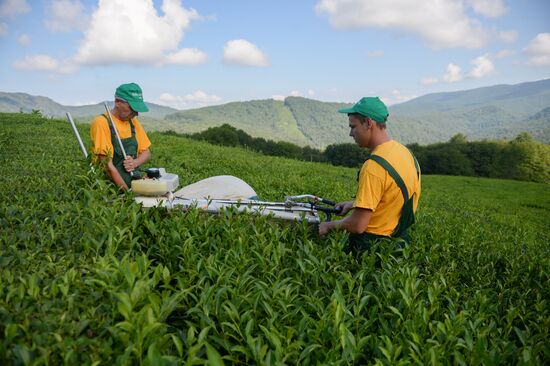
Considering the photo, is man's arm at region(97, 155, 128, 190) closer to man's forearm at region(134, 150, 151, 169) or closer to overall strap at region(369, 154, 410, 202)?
man's forearm at region(134, 150, 151, 169)

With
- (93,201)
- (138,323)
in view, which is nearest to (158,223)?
(93,201)

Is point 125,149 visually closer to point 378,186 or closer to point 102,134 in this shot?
point 102,134

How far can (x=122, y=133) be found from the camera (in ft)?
20.1

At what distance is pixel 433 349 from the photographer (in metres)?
2.42

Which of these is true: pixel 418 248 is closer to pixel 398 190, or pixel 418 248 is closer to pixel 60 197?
pixel 398 190

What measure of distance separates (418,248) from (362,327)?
2090 mm

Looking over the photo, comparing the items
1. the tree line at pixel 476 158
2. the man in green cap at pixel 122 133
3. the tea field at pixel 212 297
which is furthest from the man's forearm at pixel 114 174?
the tree line at pixel 476 158

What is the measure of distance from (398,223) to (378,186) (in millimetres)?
605

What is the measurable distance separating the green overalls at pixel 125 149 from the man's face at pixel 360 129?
3.18 m

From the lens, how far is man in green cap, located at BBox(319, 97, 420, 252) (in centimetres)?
430

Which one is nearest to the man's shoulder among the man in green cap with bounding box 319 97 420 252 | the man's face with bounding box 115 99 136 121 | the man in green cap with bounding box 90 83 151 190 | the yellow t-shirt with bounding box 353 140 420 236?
the man in green cap with bounding box 90 83 151 190

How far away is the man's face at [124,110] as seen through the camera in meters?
5.89

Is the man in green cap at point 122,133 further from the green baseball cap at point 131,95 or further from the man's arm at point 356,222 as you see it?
the man's arm at point 356,222

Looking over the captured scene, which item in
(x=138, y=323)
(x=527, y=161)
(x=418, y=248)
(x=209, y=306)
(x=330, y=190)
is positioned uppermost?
(x=138, y=323)
